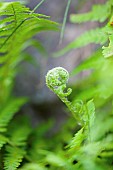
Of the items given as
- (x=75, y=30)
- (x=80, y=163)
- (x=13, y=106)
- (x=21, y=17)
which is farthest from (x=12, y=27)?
(x=75, y=30)

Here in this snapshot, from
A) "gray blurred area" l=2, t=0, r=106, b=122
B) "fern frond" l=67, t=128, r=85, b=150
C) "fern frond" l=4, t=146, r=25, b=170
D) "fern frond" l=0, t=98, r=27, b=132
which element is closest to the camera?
"fern frond" l=67, t=128, r=85, b=150

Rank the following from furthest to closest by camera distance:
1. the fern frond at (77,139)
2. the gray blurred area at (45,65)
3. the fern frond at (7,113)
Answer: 1. the gray blurred area at (45,65)
2. the fern frond at (7,113)
3. the fern frond at (77,139)

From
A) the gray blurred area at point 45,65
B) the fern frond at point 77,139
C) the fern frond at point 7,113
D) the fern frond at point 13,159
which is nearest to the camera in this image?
the fern frond at point 77,139

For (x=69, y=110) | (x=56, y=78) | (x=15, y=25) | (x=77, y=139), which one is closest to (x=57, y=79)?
(x=56, y=78)

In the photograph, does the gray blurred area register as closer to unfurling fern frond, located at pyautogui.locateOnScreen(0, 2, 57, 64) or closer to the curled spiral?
unfurling fern frond, located at pyautogui.locateOnScreen(0, 2, 57, 64)

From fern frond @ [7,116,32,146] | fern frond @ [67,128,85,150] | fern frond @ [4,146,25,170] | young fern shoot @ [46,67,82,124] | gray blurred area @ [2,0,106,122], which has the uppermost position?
gray blurred area @ [2,0,106,122]

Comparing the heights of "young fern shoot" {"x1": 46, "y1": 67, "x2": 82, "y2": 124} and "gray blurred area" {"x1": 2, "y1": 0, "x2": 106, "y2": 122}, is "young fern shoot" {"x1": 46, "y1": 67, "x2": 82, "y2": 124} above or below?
below

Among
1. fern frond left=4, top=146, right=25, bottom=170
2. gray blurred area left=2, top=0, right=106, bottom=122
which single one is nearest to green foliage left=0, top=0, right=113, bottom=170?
fern frond left=4, top=146, right=25, bottom=170

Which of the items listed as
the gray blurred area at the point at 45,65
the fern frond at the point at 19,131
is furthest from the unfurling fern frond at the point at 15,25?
the gray blurred area at the point at 45,65

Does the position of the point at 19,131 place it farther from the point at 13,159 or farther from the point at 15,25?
the point at 15,25

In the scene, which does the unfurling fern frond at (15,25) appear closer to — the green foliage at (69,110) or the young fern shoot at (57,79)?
the green foliage at (69,110)

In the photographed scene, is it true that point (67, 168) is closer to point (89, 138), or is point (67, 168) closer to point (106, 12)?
point (89, 138)
